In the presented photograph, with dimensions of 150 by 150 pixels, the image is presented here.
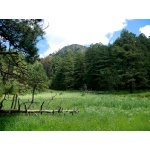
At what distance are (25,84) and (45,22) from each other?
10.1ft

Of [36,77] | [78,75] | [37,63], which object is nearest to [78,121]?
[36,77]

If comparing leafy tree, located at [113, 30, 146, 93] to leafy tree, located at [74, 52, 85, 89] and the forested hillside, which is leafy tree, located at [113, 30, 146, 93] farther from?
leafy tree, located at [74, 52, 85, 89]

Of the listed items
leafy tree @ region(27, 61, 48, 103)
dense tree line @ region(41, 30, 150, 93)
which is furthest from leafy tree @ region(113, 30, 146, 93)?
leafy tree @ region(27, 61, 48, 103)

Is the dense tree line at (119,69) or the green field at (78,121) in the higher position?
the dense tree line at (119,69)

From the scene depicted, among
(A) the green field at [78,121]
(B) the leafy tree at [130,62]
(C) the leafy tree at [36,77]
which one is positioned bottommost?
(A) the green field at [78,121]

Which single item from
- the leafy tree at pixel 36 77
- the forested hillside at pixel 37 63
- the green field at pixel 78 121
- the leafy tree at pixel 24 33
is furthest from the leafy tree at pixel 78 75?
the leafy tree at pixel 24 33

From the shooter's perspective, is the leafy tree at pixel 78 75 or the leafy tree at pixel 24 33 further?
the leafy tree at pixel 78 75

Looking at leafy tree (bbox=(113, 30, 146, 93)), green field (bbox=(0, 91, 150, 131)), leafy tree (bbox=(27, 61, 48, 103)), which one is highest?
leafy tree (bbox=(113, 30, 146, 93))

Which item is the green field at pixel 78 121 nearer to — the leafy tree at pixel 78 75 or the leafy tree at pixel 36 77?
the leafy tree at pixel 36 77

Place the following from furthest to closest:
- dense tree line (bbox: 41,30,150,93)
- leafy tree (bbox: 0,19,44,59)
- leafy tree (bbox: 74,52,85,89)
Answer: leafy tree (bbox: 74,52,85,89), dense tree line (bbox: 41,30,150,93), leafy tree (bbox: 0,19,44,59)

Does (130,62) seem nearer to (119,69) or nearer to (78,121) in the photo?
(119,69)

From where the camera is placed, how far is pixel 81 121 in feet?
51.7
